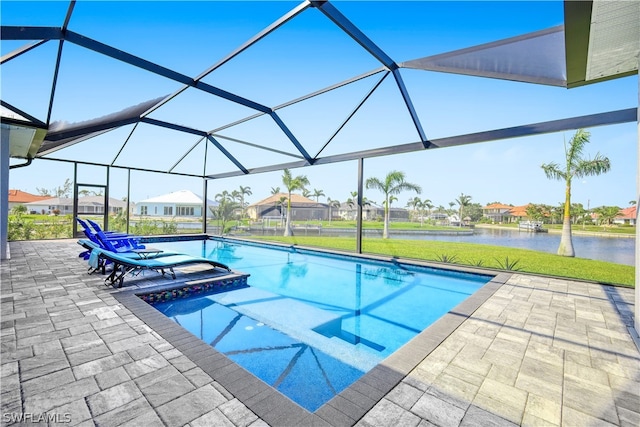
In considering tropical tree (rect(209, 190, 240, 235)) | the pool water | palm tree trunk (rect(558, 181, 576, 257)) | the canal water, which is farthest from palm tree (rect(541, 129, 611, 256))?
tropical tree (rect(209, 190, 240, 235))

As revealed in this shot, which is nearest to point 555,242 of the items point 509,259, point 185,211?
point 509,259

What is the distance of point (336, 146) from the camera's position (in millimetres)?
9250

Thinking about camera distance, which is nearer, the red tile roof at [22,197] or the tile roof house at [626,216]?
the tile roof house at [626,216]

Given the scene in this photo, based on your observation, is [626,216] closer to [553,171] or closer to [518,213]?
[553,171]

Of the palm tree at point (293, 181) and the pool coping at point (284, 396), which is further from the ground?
the palm tree at point (293, 181)

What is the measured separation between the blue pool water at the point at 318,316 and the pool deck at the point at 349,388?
2.42ft

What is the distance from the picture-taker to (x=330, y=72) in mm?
6520

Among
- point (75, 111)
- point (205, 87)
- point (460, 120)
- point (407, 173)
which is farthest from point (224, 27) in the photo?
point (407, 173)

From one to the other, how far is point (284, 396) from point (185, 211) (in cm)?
2411

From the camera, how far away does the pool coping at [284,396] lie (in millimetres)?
2053

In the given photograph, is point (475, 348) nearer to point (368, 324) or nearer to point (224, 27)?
point (368, 324)

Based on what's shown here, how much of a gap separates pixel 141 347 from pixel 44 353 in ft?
2.81

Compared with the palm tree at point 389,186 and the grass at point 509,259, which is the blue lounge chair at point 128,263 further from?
the palm tree at point 389,186

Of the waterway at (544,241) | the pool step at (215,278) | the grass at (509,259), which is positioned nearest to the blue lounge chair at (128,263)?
the pool step at (215,278)
